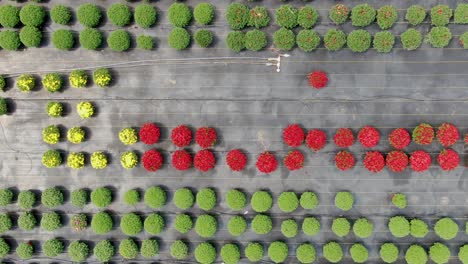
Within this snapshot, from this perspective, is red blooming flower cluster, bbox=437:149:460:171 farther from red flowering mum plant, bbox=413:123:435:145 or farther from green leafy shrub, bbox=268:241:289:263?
green leafy shrub, bbox=268:241:289:263

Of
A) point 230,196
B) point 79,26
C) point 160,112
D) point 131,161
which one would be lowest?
point 230,196

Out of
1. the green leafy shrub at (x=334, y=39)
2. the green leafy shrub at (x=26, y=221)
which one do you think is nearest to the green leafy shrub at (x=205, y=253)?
the green leafy shrub at (x=26, y=221)

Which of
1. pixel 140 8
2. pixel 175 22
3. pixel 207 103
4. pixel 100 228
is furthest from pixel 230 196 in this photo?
pixel 140 8

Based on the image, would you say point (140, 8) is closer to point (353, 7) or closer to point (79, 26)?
point (79, 26)

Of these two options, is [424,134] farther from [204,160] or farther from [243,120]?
[204,160]

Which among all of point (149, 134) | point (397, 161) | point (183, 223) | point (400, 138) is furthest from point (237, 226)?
point (400, 138)

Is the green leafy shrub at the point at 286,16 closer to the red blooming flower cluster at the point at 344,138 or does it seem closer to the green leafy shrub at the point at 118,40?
the red blooming flower cluster at the point at 344,138

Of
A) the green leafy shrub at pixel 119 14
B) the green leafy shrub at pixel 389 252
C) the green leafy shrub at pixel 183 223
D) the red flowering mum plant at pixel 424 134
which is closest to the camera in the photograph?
the red flowering mum plant at pixel 424 134

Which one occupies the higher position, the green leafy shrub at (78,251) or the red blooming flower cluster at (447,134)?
the red blooming flower cluster at (447,134)
